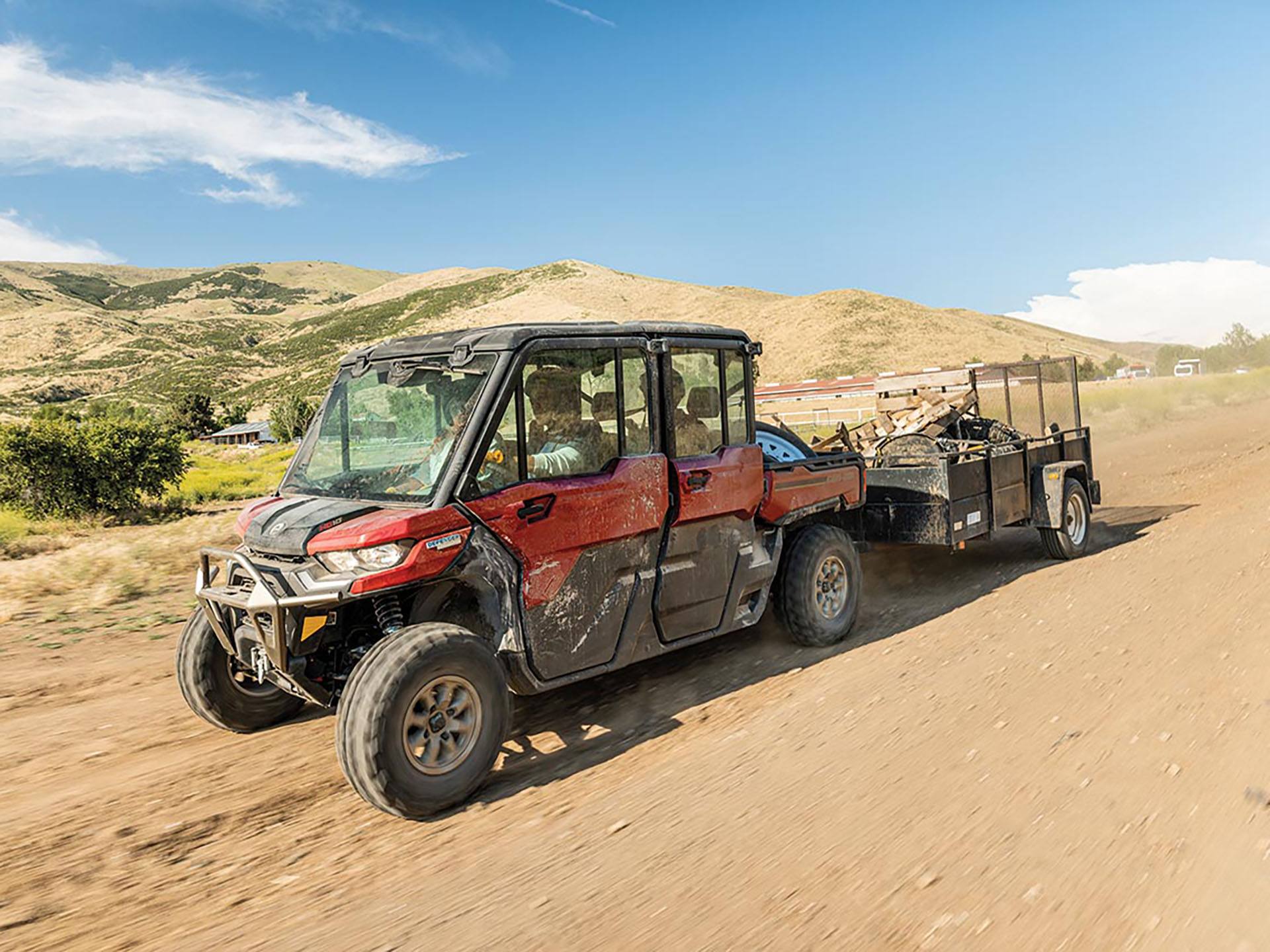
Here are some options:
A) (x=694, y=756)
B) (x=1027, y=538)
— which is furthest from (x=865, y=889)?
(x=1027, y=538)

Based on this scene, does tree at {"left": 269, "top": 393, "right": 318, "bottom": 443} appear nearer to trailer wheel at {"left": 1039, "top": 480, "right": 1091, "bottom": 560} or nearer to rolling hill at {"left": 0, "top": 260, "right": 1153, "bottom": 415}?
rolling hill at {"left": 0, "top": 260, "right": 1153, "bottom": 415}

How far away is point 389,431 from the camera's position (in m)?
4.88

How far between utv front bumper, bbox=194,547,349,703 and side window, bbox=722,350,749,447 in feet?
9.32

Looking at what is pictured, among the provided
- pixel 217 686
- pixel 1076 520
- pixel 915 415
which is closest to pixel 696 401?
pixel 217 686

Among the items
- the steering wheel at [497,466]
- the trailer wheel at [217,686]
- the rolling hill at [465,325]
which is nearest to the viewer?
the steering wheel at [497,466]

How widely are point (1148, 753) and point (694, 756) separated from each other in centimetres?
220

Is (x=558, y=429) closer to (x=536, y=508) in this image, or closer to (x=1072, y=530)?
(x=536, y=508)

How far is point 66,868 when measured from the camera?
3.76 m

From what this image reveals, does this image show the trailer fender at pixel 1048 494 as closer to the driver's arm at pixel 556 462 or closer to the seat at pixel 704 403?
the seat at pixel 704 403

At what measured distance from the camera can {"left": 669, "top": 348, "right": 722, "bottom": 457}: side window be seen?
551 cm

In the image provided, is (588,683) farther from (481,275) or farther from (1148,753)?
(481,275)

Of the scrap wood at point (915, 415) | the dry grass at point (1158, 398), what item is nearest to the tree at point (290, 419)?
the dry grass at point (1158, 398)

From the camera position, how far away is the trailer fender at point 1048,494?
8.97 meters

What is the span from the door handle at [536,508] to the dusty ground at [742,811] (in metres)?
1.34
